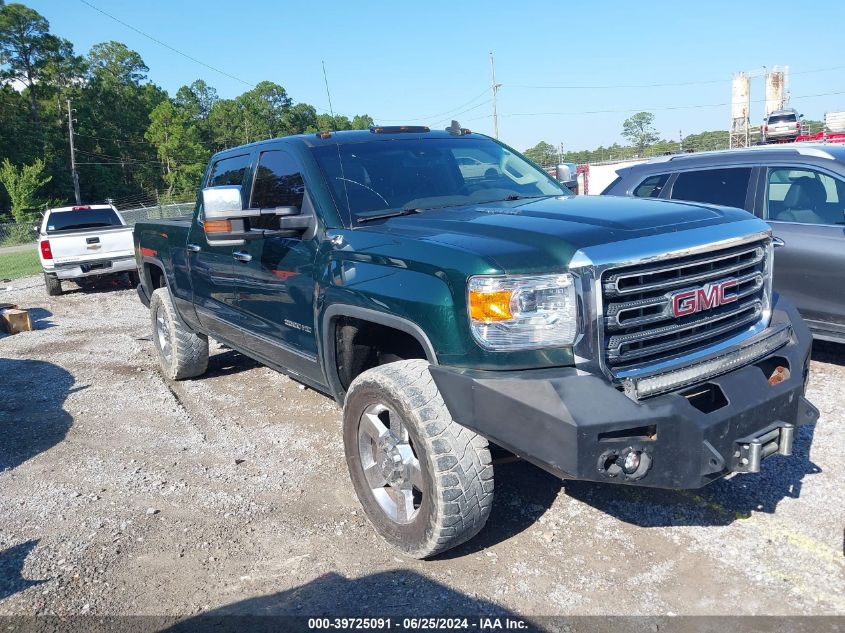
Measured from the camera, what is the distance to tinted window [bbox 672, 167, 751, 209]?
6188 mm

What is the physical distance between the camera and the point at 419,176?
421 cm

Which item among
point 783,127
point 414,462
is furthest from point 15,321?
point 783,127

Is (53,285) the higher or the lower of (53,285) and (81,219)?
the lower

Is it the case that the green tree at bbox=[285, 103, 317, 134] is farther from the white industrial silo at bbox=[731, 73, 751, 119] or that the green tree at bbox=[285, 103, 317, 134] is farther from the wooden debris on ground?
the wooden debris on ground

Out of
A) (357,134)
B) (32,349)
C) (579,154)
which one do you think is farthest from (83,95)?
(357,134)

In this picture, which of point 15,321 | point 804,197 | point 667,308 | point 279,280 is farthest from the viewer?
point 15,321

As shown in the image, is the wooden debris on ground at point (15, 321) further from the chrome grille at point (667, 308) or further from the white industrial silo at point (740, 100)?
the white industrial silo at point (740, 100)

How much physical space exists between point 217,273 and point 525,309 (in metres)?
3.04

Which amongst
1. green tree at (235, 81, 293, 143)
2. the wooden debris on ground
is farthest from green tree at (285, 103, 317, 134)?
the wooden debris on ground

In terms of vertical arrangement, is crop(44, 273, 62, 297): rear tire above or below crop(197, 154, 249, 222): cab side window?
below

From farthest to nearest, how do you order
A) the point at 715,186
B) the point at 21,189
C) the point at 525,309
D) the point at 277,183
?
the point at 21,189
the point at 715,186
the point at 277,183
the point at 525,309

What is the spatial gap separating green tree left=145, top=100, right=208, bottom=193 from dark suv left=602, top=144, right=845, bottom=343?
70690 millimetres

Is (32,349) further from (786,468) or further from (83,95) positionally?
(83,95)

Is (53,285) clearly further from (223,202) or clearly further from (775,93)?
(775,93)
